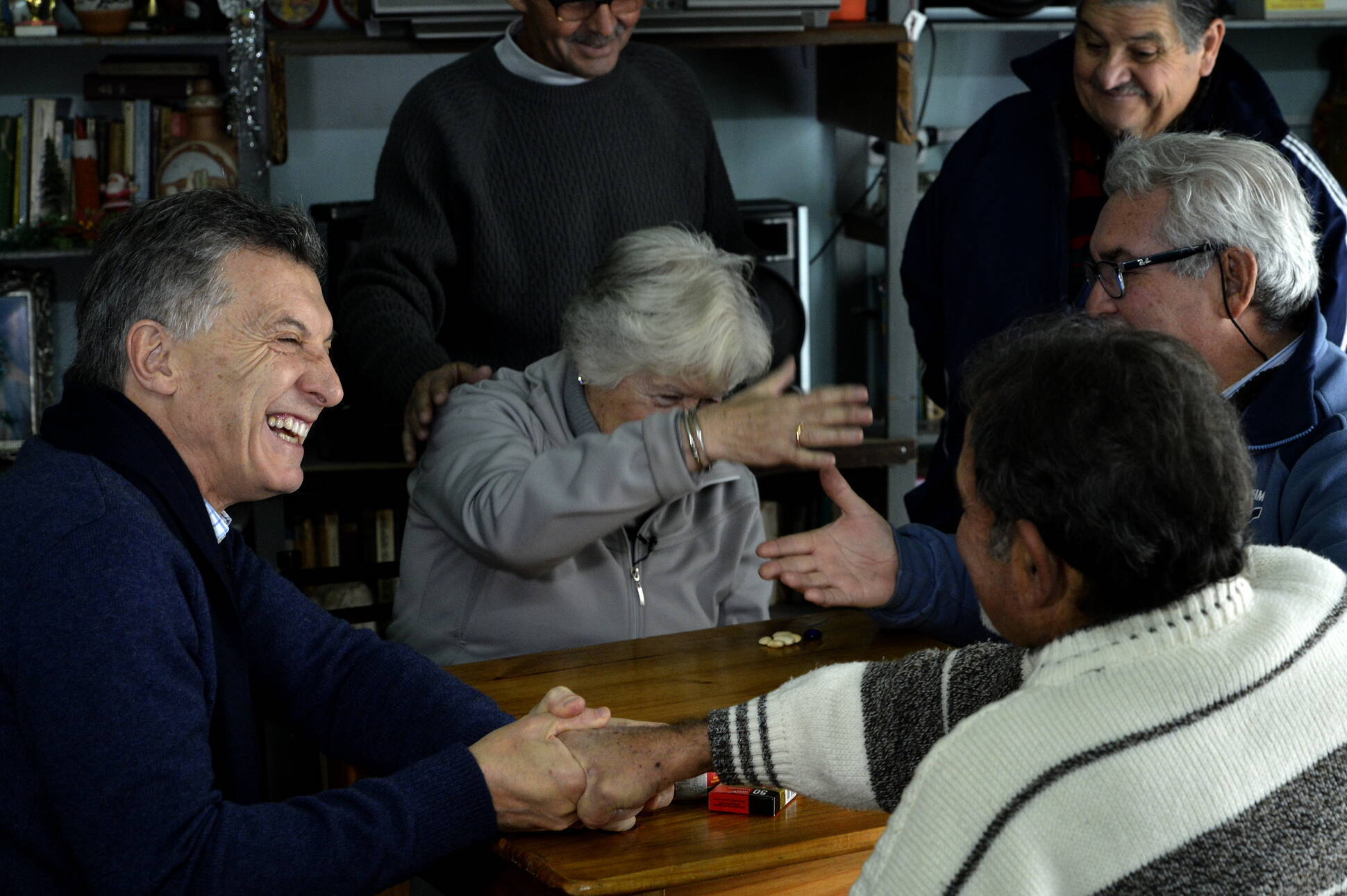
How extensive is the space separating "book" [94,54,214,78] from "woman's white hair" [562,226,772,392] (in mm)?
1842

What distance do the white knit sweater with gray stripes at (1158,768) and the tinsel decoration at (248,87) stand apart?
110 inches

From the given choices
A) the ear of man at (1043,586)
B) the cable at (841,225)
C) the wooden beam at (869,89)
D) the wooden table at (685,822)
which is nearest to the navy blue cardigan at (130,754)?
the wooden table at (685,822)

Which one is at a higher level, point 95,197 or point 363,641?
point 95,197

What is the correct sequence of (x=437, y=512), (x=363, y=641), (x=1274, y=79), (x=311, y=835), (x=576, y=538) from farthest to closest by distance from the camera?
(x=1274, y=79) < (x=437, y=512) < (x=576, y=538) < (x=363, y=641) < (x=311, y=835)

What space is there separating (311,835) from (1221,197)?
1.39 metres

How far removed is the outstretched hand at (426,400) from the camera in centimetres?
221

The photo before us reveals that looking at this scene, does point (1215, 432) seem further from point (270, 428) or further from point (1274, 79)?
point (1274, 79)

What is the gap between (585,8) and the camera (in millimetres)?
2629

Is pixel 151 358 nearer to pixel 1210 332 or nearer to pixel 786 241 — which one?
pixel 1210 332

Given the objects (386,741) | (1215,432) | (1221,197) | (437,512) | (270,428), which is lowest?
(386,741)

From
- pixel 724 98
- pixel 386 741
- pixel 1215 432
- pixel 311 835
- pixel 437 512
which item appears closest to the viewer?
pixel 1215 432

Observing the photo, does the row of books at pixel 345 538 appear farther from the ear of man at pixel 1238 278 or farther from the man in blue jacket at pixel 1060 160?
the ear of man at pixel 1238 278

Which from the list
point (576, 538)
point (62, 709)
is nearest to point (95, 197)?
point (576, 538)

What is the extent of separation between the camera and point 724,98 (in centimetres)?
412
